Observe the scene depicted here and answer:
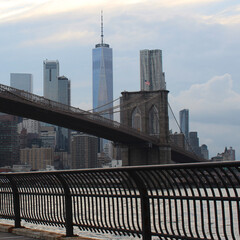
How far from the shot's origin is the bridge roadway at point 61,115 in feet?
139

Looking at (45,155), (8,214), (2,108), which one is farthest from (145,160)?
(45,155)

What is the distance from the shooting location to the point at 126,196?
583 centimetres

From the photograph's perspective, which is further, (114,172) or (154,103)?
(154,103)

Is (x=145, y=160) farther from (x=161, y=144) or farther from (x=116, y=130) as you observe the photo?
(x=116, y=130)

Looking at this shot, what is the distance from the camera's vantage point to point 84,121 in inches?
1897

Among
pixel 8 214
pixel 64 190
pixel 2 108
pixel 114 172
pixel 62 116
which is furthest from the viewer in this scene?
pixel 62 116

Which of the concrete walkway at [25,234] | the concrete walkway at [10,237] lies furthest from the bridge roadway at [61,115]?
the concrete walkway at [10,237]

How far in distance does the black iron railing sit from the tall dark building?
432 feet

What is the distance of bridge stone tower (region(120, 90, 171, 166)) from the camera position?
60.9m

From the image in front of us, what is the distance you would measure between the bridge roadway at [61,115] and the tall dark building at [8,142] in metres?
87.3

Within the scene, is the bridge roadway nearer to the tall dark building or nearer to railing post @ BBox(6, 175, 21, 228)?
railing post @ BBox(6, 175, 21, 228)

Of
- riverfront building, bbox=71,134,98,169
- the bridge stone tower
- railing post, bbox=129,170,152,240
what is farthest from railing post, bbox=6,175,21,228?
riverfront building, bbox=71,134,98,169

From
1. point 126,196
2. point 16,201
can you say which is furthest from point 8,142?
point 126,196

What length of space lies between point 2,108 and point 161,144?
75.7 feet
